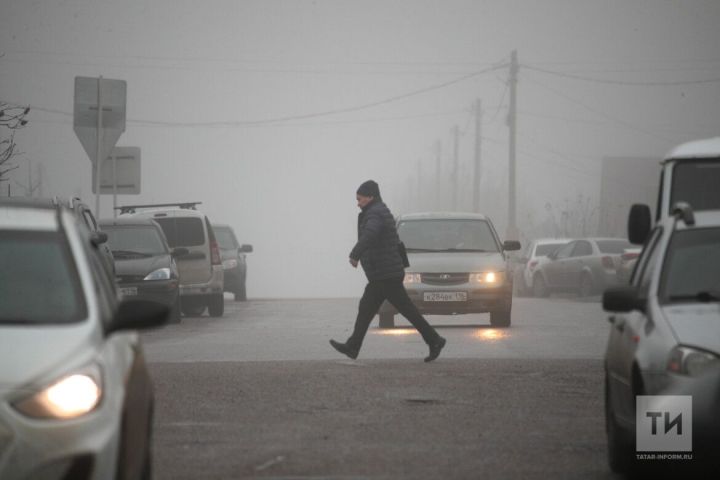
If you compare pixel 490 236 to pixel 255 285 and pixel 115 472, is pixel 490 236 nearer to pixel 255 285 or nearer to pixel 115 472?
pixel 115 472

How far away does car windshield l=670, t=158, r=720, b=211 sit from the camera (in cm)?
1422

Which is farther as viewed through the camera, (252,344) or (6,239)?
(252,344)

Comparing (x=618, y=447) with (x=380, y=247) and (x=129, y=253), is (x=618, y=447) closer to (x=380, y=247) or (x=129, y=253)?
(x=380, y=247)

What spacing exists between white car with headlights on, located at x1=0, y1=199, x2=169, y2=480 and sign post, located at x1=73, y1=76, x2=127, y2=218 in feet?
66.8

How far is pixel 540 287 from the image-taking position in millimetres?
45281

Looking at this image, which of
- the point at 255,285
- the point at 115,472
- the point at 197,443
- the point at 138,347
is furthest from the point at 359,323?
the point at 255,285

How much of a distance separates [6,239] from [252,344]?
13.5m

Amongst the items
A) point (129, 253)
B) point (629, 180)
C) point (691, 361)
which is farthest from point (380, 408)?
point (629, 180)

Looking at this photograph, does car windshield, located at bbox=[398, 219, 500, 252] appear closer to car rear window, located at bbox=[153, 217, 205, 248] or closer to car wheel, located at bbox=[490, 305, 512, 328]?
car wheel, located at bbox=[490, 305, 512, 328]

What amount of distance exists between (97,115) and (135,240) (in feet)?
7.20

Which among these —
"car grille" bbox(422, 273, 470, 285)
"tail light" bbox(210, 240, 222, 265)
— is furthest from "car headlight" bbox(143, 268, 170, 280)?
"car grille" bbox(422, 273, 470, 285)

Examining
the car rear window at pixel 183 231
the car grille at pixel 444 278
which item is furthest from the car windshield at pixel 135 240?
the car grille at pixel 444 278

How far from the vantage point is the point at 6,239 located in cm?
805

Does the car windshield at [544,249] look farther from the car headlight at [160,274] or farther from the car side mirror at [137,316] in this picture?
the car side mirror at [137,316]
